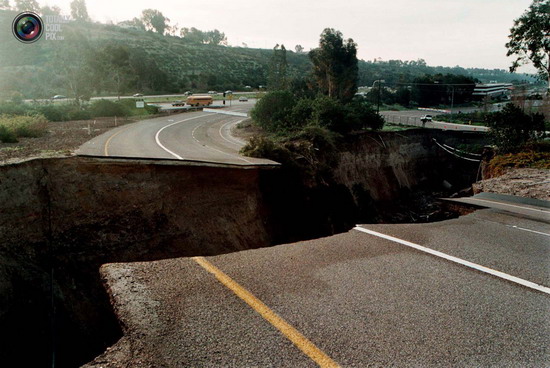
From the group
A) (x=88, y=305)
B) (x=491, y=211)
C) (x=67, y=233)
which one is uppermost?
(x=491, y=211)

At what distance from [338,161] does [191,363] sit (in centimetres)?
2555

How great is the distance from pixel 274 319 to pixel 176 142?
2192cm

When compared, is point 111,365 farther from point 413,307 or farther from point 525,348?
point 525,348

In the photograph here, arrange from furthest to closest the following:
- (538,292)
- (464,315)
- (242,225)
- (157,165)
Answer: (242,225) → (157,165) → (538,292) → (464,315)

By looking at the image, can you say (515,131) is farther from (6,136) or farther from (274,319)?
(6,136)

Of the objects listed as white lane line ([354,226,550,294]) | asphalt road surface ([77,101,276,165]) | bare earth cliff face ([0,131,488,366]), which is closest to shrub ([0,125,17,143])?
asphalt road surface ([77,101,276,165])

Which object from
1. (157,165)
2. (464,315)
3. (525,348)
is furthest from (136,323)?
(157,165)

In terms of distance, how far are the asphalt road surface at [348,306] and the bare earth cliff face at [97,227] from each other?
4.50m

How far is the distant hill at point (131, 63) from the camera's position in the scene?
49.5 m

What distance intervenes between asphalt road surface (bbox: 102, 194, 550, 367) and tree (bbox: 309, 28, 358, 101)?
1863 inches

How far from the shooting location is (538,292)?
5.92 meters

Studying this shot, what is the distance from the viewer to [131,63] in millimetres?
79125

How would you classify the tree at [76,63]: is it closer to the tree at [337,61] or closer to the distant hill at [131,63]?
the distant hill at [131,63]

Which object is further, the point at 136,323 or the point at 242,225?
the point at 242,225
